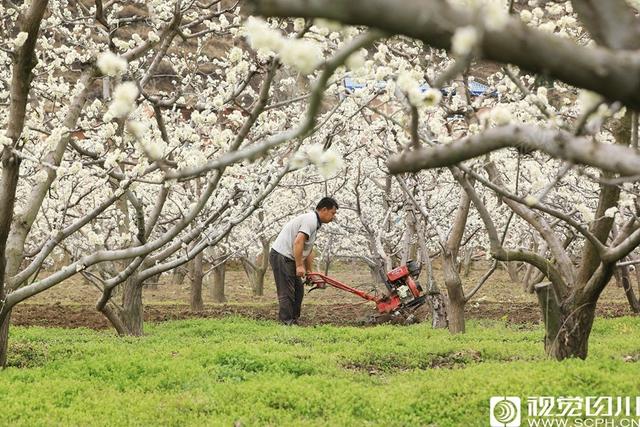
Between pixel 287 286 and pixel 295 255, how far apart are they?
761 millimetres

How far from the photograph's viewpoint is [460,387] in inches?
230

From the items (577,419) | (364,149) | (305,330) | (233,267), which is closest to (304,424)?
(577,419)

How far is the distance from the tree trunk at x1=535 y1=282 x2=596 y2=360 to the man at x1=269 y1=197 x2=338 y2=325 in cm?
540

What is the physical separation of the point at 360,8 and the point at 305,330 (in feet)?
29.6

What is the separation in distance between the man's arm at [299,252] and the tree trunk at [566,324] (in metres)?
5.38

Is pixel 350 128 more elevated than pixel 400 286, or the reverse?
pixel 350 128

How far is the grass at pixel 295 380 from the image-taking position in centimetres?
542

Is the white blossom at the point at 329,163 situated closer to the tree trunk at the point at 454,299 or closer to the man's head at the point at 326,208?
the tree trunk at the point at 454,299

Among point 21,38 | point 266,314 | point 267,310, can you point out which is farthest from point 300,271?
point 21,38

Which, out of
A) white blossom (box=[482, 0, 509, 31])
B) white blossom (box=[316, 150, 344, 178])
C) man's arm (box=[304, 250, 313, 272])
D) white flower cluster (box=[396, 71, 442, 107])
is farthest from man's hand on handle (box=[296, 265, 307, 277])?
white blossom (box=[482, 0, 509, 31])

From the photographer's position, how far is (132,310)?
10984 mm

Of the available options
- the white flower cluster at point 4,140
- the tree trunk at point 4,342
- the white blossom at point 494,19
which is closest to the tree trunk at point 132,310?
the tree trunk at point 4,342

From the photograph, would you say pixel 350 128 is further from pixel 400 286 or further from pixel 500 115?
pixel 500 115

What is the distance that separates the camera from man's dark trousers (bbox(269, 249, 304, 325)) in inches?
480
